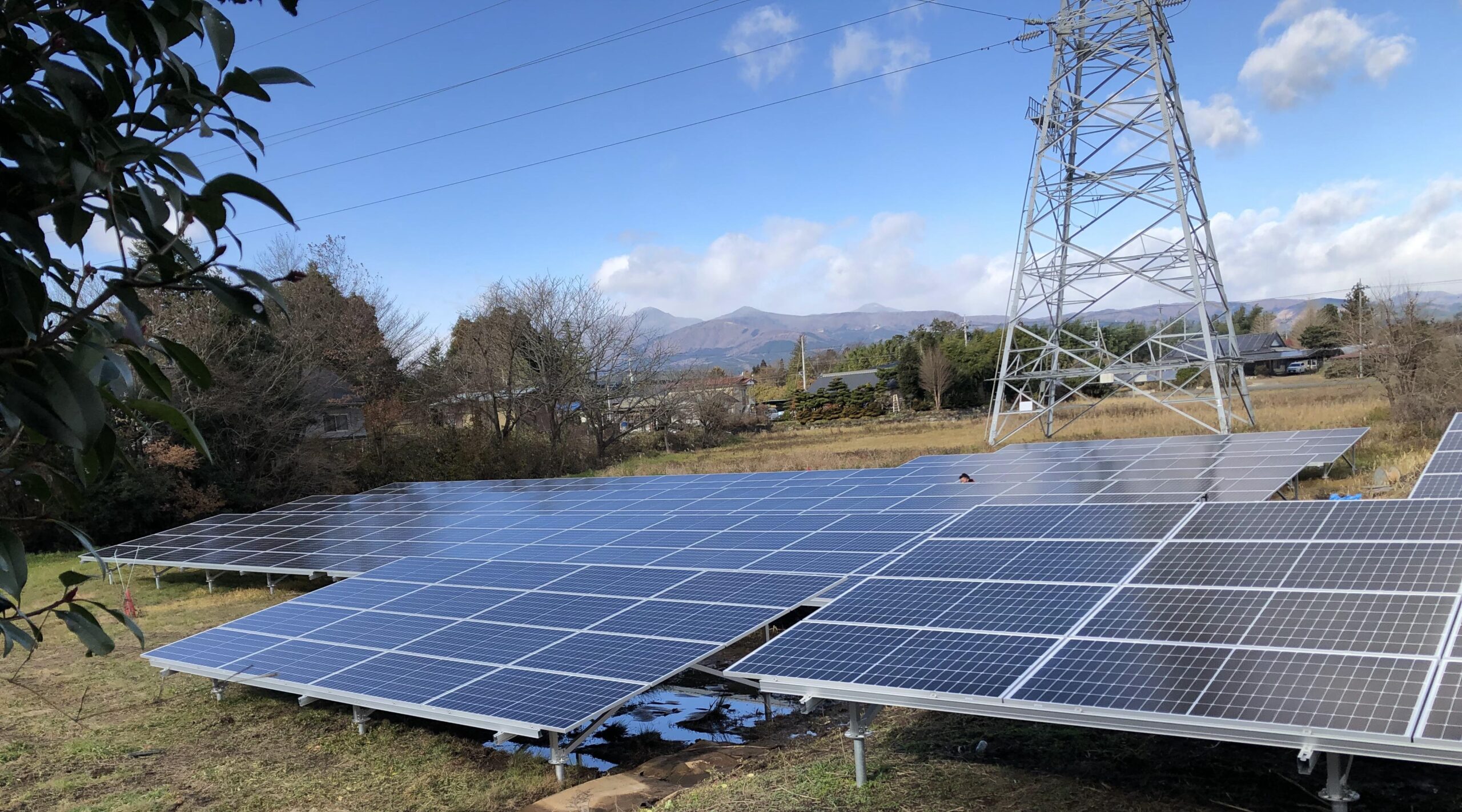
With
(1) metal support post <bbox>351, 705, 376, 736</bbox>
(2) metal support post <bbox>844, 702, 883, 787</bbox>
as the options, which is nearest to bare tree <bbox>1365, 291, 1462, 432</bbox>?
(2) metal support post <bbox>844, 702, 883, 787</bbox>

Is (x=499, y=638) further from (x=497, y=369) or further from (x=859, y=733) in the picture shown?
(x=497, y=369)

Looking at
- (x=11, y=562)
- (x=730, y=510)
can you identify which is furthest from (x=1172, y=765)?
(x=730, y=510)

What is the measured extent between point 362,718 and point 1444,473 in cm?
1582

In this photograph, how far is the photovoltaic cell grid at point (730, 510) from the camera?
15.0m

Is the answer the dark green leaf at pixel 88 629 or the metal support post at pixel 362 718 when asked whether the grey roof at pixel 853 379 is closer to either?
the metal support post at pixel 362 718

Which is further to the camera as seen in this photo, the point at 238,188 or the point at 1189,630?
the point at 1189,630

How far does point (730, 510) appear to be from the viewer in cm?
1823

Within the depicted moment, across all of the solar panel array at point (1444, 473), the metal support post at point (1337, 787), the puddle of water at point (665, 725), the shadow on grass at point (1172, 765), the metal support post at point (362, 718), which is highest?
the solar panel array at point (1444, 473)

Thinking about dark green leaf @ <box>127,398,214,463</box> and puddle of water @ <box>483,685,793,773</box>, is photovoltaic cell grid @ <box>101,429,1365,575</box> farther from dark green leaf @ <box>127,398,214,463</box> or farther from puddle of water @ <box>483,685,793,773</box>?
dark green leaf @ <box>127,398,214,463</box>

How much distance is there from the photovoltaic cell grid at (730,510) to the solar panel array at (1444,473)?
1.85 meters

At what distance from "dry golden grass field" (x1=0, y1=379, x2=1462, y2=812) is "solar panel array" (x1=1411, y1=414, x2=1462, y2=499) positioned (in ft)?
19.9

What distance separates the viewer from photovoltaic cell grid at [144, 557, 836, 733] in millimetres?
9570

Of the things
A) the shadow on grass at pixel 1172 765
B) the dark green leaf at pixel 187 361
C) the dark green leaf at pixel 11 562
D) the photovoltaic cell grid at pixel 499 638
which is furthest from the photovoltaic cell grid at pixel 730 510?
the dark green leaf at pixel 11 562

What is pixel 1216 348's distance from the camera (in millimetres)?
30281
